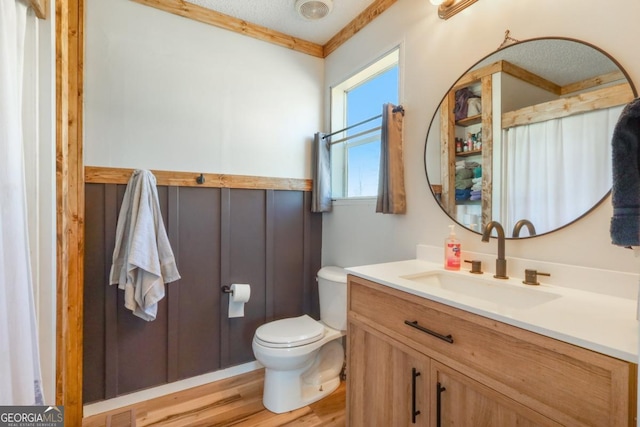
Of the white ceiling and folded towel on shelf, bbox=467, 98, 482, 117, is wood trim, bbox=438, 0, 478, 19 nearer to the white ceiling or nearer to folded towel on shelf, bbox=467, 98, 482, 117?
folded towel on shelf, bbox=467, 98, 482, 117

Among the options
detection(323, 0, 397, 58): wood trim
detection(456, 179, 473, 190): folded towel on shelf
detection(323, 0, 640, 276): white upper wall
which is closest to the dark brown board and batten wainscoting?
detection(323, 0, 640, 276): white upper wall

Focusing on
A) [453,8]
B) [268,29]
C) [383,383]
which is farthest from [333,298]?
[268,29]

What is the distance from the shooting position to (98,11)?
5.53 feet

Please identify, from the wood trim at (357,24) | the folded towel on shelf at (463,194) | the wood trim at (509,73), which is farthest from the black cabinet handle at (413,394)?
the wood trim at (357,24)

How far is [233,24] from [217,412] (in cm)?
248

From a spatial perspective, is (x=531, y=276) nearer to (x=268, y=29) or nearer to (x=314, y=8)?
(x=314, y=8)

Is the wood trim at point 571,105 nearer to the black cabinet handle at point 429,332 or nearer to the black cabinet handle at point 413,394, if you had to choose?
the black cabinet handle at point 429,332

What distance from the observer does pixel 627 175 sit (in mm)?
645

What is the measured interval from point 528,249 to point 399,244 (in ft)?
2.18

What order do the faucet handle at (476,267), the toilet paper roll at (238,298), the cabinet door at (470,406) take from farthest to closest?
1. the toilet paper roll at (238,298)
2. the faucet handle at (476,267)
3. the cabinet door at (470,406)

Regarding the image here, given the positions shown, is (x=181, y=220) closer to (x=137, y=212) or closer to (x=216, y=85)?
(x=137, y=212)

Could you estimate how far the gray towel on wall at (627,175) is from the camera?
2.06 feet

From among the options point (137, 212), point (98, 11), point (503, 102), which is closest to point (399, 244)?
point (503, 102)

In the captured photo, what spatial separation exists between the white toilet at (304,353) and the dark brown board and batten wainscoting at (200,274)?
0.35 meters
